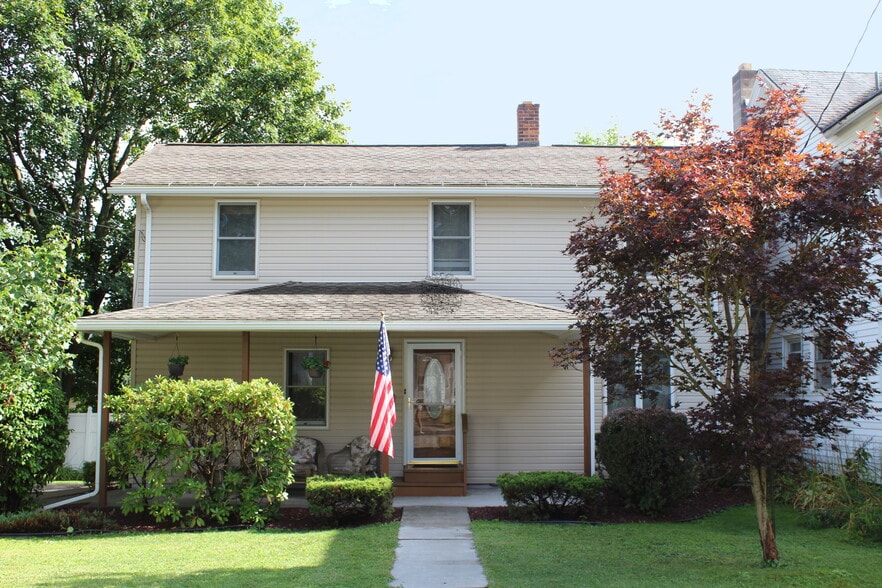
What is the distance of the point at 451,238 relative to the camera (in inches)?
581

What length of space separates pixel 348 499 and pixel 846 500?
632 centimetres

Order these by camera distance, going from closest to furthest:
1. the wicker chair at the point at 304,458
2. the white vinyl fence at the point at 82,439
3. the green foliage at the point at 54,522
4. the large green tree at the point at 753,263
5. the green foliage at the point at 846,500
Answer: the large green tree at the point at 753,263, the green foliage at the point at 846,500, the green foliage at the point at 54,522, the wicker chair at the point at 304,458, the white vinyl fence at the point at 82,439

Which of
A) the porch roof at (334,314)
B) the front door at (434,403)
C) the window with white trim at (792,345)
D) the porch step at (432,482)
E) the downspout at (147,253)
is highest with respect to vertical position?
the downspout at (147,253)

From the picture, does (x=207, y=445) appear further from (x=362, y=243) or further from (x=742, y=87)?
(x=742, y=87)

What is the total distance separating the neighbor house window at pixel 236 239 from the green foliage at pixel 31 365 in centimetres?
348

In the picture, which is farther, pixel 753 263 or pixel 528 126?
pixel 528 126

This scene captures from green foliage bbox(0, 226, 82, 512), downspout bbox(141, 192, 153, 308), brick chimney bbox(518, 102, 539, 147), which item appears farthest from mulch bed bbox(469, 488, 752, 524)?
brick chimney bbox(518, 102, 539, 147)

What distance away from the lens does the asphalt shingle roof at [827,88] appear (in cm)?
1377

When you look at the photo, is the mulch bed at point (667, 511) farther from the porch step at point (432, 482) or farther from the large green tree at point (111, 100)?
the large green tree at point (111, 100)

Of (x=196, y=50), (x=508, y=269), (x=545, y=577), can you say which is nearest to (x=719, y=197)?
(x=545, y=577)

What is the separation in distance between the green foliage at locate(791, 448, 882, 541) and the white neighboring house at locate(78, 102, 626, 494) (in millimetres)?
3704

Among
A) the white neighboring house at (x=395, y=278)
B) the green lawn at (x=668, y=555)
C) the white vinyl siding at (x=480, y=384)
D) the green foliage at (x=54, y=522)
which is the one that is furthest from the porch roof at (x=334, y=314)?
the green lawn at (x=668, y=555)

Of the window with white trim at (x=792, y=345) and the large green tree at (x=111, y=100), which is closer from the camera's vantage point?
the window with white trim at (x=792, y=345)

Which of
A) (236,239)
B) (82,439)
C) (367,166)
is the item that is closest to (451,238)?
(367,166)
